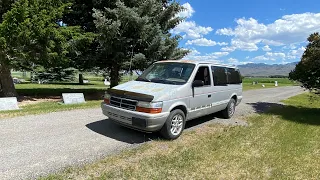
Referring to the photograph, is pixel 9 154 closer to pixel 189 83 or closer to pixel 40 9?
pixel 189 83

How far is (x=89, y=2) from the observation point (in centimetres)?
1546

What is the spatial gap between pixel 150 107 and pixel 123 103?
792 mm

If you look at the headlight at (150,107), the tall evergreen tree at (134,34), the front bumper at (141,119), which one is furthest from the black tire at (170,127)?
the tall evergreen tree at (134,34)

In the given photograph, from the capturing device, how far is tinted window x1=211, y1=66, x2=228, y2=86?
26.2ft

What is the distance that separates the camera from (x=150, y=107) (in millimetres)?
5656

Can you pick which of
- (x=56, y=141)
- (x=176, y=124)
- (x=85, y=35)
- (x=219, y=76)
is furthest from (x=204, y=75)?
(x=85, y=35)

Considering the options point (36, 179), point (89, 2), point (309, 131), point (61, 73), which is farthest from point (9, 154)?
point (61, 73)

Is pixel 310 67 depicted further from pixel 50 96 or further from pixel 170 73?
pixel 50 96

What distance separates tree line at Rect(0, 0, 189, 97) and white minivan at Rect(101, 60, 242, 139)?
6349mm

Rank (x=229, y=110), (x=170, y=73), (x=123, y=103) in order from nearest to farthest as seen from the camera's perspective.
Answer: (x=123, y=103)
(x=170, y=73)
(x=229, y=110)

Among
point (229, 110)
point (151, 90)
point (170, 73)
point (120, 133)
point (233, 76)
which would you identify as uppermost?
point (170, 73)

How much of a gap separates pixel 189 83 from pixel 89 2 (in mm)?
11342

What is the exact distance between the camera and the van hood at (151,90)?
19.0ft

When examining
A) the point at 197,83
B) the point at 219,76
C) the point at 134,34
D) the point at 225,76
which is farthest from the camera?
the point at 134,34
